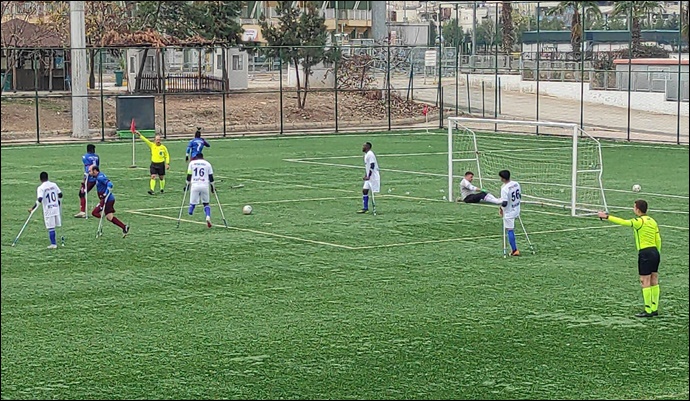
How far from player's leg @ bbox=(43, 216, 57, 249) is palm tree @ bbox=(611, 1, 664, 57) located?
39947 mm

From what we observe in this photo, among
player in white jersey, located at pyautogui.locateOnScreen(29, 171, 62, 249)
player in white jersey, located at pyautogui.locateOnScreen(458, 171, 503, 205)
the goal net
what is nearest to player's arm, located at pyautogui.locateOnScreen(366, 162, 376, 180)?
player in white jersey, located at pyautogui.locateOnScreen(458, 171, 503, 205)

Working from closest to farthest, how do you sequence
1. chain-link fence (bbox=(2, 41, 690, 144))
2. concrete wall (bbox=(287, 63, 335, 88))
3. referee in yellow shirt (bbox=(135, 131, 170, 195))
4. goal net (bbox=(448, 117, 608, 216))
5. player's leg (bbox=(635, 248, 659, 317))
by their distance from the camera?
player's leg (bbox=(635, 248, 659, 317)) → goal net (bbox=(448, 117, 608, 216)) → referee in yellow shirt (bbox=(135, 131, 170, 195)) → chain-link fence (bbox=(2, 41, 690, 144)) → concrete wall (bbox=(287, 63, 335, 88))

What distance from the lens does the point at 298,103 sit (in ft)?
197

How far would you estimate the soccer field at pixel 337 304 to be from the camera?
13.8 m

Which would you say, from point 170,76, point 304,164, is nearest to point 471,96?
point 170,76

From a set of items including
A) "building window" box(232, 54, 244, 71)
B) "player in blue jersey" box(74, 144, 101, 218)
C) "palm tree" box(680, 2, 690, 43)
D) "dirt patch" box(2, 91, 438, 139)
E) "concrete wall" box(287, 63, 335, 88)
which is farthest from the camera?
"building window" box(232, 54, 244, 71)

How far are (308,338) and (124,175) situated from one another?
22.3 meters

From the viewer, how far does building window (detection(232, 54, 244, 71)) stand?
69562 millimetres

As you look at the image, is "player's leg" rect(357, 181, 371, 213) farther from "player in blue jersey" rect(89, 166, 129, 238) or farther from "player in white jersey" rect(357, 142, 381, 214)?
"player in blue jersey" rect(89, 166, 129, 238)

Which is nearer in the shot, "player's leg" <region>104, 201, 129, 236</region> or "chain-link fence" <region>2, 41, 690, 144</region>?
"player's leg" <region>104, 201, 129, 236</region>

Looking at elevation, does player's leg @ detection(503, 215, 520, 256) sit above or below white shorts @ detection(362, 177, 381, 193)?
below

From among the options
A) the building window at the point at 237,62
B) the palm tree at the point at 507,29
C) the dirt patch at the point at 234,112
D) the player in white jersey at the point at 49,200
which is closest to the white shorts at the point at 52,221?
the player in white jersey at the point at 49,200

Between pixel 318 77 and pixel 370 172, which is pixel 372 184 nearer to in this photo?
pixel 370 172

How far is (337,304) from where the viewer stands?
18.1m
